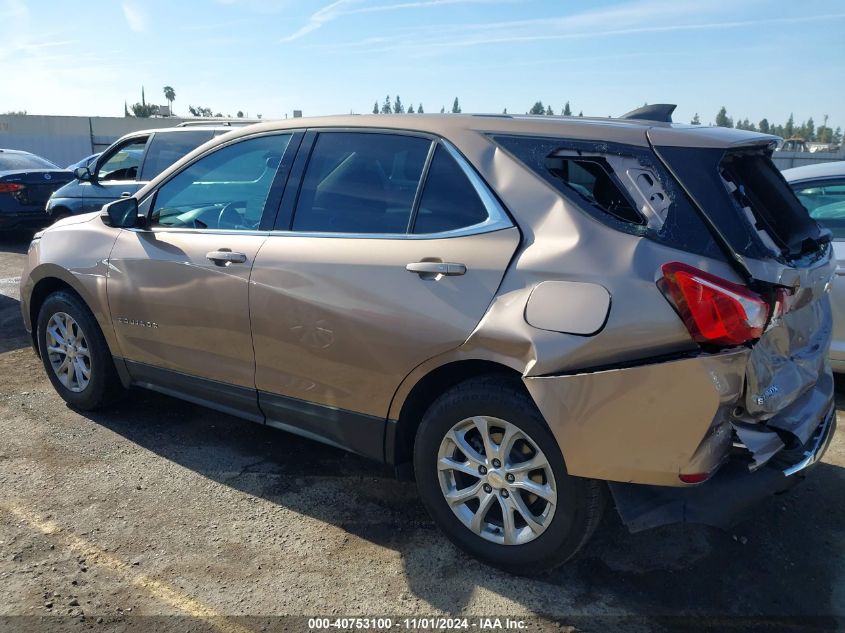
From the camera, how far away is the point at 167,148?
8.49 m

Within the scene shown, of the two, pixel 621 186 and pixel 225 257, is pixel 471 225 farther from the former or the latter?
pixel 225 257

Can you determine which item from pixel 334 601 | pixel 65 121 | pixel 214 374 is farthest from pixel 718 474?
pixel 65 121

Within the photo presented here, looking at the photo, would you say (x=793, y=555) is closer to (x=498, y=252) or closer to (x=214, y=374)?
(x=498, y=252)

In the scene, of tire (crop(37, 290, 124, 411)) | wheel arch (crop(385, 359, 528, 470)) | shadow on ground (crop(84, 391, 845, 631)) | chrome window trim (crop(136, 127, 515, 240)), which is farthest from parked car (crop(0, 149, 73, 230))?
wheel arch (crop(385, 359, 528, 470))

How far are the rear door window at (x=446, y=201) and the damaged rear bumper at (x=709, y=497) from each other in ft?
3.98

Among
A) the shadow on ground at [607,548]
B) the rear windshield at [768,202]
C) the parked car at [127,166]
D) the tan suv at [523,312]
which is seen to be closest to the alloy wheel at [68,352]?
the shadow on ground at [607,548]

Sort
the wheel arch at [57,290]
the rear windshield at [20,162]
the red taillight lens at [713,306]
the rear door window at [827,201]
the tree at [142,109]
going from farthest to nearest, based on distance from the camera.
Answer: the tree at [142,109]
the rear windshield at [20,162]
the rear door window at [827,201]
the wheel arch at [57,290]
the red taillight lens at [713,306]

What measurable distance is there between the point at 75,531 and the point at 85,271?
171cm

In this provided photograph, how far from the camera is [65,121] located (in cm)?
3103

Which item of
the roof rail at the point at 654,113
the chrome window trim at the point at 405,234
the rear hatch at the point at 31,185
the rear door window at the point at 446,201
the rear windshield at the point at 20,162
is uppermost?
the roof rail at the point at 654,113

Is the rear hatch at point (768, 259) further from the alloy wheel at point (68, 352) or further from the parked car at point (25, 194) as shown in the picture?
the parked car at point (25, 194)

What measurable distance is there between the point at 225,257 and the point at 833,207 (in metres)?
4.18

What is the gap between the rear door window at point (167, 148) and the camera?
8289mm

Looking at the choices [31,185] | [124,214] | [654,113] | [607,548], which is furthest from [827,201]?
[31,185]
